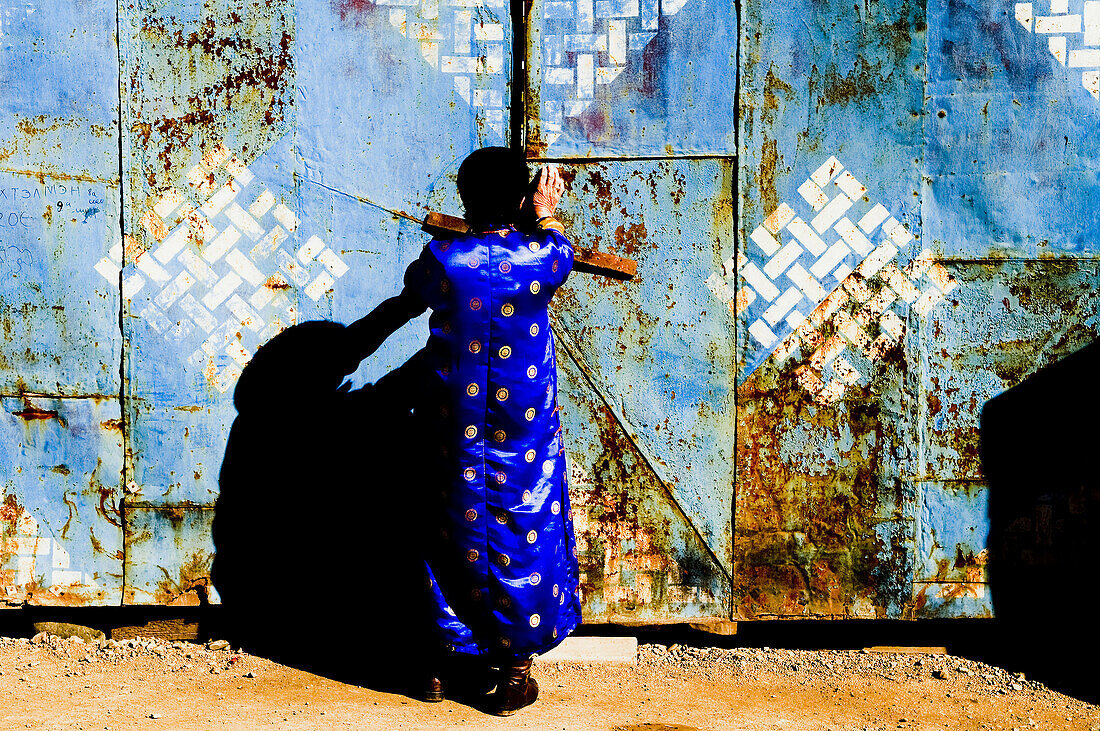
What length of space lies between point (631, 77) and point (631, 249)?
0.59 meters

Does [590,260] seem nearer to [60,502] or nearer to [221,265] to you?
[221,265]

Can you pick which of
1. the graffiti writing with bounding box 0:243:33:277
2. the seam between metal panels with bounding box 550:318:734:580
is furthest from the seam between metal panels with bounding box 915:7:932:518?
the graffiti writing with bounding box 0:243:33:277

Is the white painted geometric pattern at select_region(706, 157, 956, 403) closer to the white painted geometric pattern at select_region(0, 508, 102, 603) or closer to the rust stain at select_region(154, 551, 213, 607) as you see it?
the rust stain at select_region(154, 551, 213, 607)

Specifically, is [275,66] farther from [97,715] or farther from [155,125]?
[97,715]

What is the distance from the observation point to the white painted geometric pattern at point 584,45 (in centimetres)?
308

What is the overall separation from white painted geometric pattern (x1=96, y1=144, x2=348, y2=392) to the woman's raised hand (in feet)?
2.59

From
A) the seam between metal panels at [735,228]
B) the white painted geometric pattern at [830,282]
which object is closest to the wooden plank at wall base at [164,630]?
the seam between metal panels at [735,228]

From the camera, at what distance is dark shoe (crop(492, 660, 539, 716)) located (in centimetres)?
280

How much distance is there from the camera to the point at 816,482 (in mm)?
3211

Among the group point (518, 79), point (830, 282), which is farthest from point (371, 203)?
point (830, 282)

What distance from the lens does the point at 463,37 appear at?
3.11 meters

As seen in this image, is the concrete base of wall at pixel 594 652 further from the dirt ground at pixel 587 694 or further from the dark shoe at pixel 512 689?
the dark shoe at pixel 512 689

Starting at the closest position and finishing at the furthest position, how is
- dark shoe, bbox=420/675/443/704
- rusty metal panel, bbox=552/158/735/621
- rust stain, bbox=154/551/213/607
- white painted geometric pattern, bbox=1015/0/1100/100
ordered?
dark shoe, bbox=420/675/443/704 → white painted geometric pattern, bbox=1015/0/1100/100 → rusty metal panel, bbox=552/158/735/621 → rust stain, bbox=154/551/213/607

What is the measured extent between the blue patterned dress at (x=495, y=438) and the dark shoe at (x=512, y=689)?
0.10 meters
